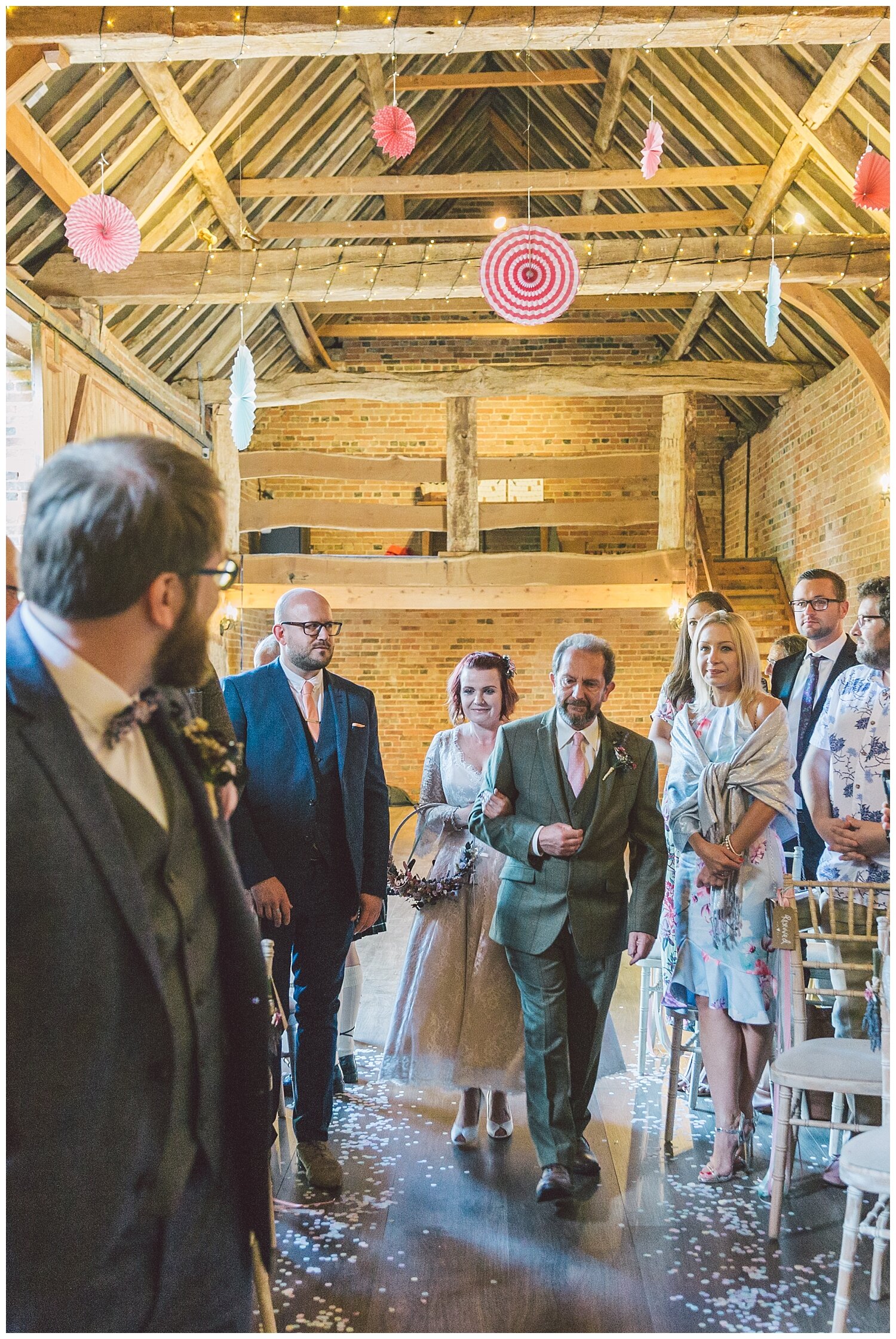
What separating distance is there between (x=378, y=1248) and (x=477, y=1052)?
0.67 m

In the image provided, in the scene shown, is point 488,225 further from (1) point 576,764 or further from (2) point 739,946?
(2) point 739,946

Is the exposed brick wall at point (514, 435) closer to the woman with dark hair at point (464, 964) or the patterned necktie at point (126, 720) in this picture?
the woman with dark hair at point (464, 964)

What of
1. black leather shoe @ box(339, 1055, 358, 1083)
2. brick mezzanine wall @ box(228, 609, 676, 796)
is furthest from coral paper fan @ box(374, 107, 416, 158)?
brick mezzanine wall @ box(228, 609, 676, 796)

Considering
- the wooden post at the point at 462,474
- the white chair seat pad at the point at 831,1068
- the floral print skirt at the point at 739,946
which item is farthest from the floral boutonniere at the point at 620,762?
the wooden post at the point at 462,474

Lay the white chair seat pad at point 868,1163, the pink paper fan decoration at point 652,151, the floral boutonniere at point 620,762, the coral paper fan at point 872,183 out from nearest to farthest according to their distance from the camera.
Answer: the white chair seat pad at point 868,1163 → the floral boutonniere at point 620,762 → the coral paper fan at point 872,183 → the pink paper fan decoration at point 652,151

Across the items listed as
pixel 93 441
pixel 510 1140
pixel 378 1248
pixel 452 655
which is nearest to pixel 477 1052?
pixel 510 1140

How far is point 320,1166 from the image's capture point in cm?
301

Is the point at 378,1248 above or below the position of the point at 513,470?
below

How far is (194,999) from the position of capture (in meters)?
1.35

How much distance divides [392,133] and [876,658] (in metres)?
3.09

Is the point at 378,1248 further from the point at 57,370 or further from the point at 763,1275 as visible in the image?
the point at 57,370

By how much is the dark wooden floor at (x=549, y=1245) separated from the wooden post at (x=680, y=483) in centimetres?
682

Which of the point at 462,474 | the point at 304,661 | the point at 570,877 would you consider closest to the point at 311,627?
the point at 304,661

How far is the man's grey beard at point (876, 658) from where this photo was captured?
127 inches
